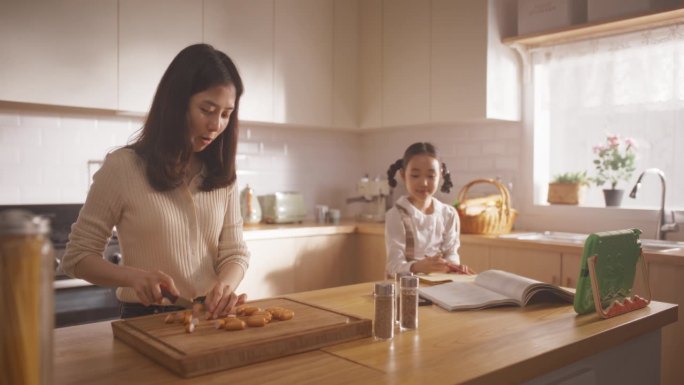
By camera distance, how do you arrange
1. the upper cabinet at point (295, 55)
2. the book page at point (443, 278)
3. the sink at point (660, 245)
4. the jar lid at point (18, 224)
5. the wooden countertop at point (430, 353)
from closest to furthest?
the jar lid at point (18, 224) → the wooden countertop at point (430, 353) → the book page at point (443, 278) → the sink at point (660, 245) → the upper cabinet at point (295, 55)

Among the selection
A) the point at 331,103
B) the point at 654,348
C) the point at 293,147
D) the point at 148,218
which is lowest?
the point at 654,348

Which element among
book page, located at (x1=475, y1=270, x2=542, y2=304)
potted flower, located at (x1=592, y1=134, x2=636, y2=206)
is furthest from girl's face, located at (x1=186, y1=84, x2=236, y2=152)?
potted flower, located at (x1=592, y1=134, x2=636, y2=206)

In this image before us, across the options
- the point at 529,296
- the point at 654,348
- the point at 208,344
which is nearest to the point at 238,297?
the point at 208,344

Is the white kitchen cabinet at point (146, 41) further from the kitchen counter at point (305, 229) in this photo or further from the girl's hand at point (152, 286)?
the girl's hand at point (152, 286)

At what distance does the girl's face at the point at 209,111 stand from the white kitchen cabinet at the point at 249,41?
1.87m

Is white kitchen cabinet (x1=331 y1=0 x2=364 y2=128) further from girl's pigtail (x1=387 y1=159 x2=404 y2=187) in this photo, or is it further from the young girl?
the young girl

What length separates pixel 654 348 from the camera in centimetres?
164

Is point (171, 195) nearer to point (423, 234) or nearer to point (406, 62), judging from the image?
point (423, 234)

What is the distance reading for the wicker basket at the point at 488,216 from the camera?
3266 mm

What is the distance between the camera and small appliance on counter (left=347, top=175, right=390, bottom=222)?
405cm

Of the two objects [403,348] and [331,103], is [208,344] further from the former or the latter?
[331,103]

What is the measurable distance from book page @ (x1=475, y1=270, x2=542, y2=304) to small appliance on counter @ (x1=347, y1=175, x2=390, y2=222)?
7.08 ft

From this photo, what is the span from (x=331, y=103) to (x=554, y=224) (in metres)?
1.58

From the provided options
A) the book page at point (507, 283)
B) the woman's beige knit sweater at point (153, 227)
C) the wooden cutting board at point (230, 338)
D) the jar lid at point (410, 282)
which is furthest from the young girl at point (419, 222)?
the wooden cutting board at point (230, 338)
